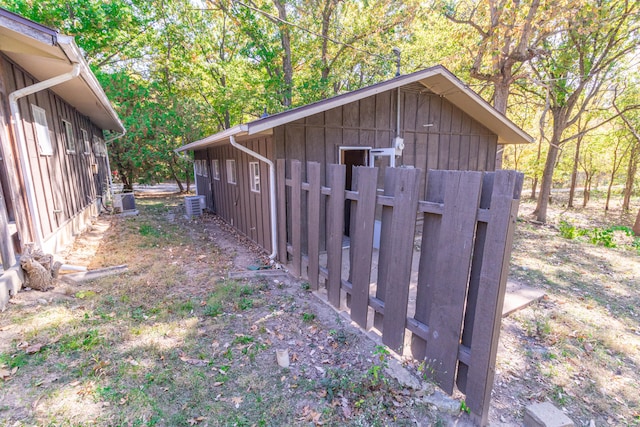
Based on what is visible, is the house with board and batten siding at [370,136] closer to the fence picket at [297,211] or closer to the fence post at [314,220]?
the fence picket at [297,211]

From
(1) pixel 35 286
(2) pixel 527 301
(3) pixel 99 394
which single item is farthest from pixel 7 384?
(2) pixel 527 301

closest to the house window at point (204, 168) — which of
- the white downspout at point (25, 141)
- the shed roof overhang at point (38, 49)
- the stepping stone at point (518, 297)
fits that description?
the shed roof overhang at point (38, 49)

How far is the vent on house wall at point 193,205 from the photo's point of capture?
32.4 feet

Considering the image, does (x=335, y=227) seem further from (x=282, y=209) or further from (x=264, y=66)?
(x=264, y=66)

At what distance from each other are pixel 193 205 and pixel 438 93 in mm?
8031

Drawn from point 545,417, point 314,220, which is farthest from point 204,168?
point 545,417

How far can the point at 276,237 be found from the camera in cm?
495

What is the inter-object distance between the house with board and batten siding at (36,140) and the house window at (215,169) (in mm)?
3148

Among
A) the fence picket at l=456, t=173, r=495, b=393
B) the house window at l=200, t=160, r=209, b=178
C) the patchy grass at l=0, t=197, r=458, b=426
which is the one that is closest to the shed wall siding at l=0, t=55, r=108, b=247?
the patchy grass at l=0, t=197, r=458, b=426

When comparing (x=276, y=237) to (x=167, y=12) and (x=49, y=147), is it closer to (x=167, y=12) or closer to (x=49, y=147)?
(x=49, y=147)

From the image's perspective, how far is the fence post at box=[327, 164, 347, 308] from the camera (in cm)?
298

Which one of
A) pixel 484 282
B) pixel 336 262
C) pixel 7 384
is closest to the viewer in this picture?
pixel 484 282

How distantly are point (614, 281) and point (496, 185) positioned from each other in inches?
201

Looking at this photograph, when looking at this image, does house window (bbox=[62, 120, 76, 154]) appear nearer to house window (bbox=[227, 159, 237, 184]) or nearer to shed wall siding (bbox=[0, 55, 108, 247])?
shed wall siding (bbox=[0, 55, 108, 247])
